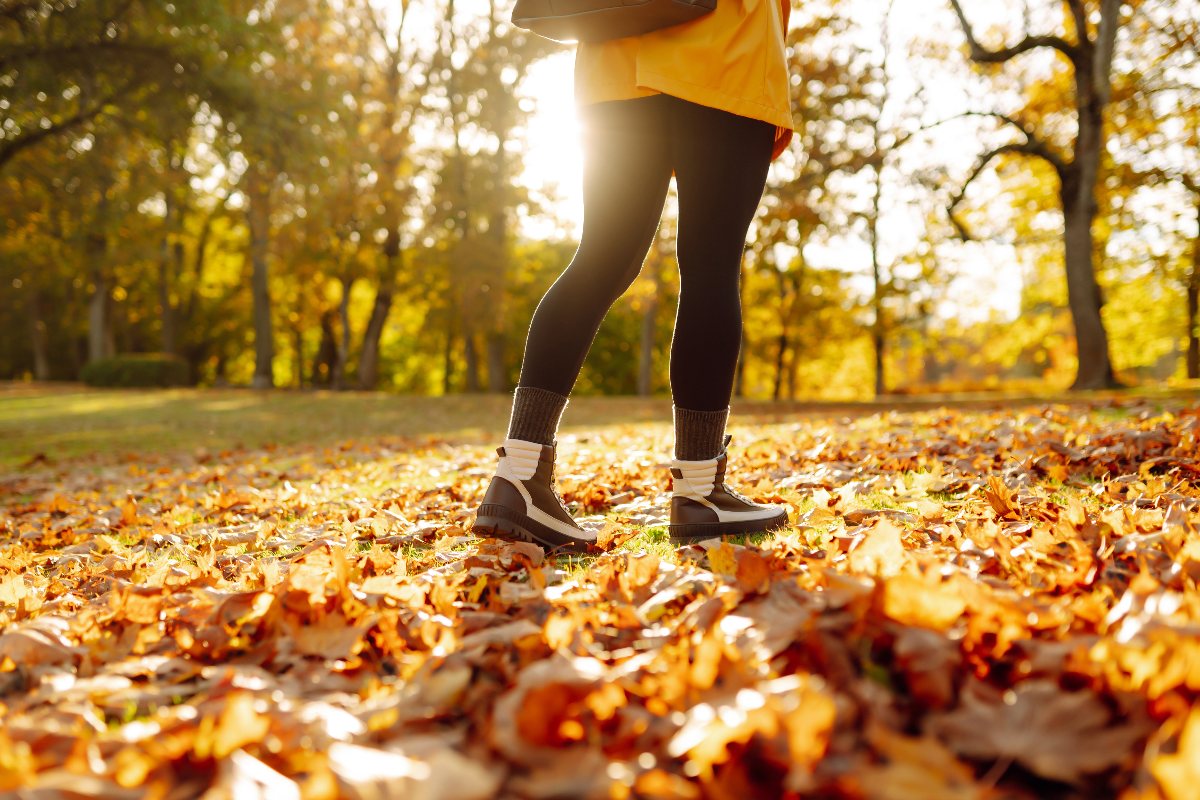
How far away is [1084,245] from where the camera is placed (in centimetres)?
1394

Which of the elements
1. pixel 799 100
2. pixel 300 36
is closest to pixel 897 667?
pixel 799 100

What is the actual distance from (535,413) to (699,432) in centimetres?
48

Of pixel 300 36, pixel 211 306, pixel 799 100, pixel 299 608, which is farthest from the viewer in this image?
pixel 211 306

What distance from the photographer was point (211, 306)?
3609cm

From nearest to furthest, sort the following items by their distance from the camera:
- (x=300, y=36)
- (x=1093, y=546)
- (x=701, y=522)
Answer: (x=1093, y=546) → (x=701, y=522) → (x=300, y=36)

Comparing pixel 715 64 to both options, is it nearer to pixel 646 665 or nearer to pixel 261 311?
pixel 646 665

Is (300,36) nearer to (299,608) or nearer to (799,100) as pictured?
(799,100)

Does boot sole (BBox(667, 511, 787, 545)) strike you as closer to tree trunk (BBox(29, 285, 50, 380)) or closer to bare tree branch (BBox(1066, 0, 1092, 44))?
bare tree branch (BBox(1066, 0, 1092, 44))

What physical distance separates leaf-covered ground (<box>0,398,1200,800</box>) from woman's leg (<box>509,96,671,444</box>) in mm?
448

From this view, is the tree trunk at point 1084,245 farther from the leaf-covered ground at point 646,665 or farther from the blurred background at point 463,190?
the leaf-covered ground at point 646,665

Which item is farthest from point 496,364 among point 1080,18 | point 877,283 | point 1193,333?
point 1193,333

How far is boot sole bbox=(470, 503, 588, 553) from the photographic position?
2.22m

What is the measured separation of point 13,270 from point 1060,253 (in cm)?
3228

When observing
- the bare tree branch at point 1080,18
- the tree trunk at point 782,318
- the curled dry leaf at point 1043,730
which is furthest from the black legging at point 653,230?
the tree trunk at point 782,318
